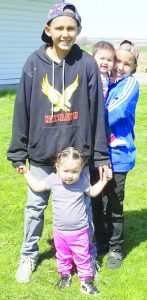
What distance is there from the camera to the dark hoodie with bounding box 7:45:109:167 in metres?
3.65

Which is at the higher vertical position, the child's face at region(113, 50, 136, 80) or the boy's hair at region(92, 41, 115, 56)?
the boy's hair at region(92, 41, 115, 56)

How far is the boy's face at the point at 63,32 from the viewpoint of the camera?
353cm

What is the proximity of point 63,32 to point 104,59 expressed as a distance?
1.40ft

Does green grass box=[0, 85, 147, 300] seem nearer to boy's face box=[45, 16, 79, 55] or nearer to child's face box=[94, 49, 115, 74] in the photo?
child's face box=[94, 49, 115, 74]

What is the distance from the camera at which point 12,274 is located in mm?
4266

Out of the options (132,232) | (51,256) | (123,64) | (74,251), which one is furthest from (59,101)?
(132,232)

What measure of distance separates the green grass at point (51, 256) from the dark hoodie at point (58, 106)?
110 centimetres

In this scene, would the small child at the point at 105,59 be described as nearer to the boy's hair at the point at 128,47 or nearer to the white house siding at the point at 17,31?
the boy's hair at the point at 128,47

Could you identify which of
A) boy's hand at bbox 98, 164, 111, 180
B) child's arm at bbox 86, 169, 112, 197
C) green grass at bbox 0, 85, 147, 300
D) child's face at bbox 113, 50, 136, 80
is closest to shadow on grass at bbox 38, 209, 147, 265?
green grass at bbox 0, 85, 147, 300

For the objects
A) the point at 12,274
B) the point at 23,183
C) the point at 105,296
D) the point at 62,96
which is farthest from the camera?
the point at 23,183

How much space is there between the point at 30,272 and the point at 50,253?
48cm

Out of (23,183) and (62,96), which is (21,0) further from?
(62,96)

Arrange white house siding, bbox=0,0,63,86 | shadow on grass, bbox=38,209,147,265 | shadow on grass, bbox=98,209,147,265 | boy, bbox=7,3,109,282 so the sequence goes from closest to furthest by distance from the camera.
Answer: boy, bbox=7,3,109,282, shadow on grass, bbox=38,209,147,265, shadow on grass, bbox=98,209,147,265, white house siding, bbox=0,0,63,86

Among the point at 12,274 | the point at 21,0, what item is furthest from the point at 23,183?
the point at 21,0
